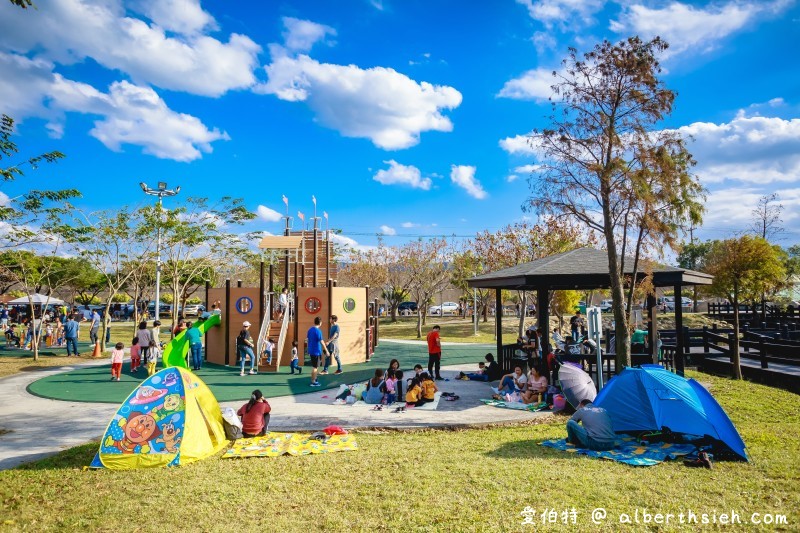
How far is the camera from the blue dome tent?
7.20 m

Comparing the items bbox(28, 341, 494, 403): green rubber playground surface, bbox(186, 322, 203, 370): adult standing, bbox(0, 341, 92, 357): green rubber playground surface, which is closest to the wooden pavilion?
bbox(28, 341, 494, 403): green rubber playground surface

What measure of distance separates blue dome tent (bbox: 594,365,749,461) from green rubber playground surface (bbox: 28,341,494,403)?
24.5ft

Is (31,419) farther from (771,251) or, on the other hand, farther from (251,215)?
(771,251)

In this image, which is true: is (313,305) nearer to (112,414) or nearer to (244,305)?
(244,305)

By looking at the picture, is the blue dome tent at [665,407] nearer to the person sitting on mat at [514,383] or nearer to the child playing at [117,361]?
the person sitting on mat at [514,383]

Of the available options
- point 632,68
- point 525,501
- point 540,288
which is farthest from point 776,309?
point 525,501

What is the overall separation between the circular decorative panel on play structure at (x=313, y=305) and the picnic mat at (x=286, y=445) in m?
9.87

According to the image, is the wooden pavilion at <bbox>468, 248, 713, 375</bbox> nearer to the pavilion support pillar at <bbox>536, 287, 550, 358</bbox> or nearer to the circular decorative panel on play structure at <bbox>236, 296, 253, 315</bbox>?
the pavilion support pillar at <bbox>536, 287, 550, 358</bbox>

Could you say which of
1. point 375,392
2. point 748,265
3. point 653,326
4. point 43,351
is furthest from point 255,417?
point 748,265

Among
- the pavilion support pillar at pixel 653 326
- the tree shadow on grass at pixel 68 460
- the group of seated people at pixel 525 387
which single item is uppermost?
the pavilion support pillar at pixel 653 326

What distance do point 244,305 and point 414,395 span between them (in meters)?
9.45

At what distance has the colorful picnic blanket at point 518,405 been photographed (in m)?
10.7

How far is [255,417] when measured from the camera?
8.55 m

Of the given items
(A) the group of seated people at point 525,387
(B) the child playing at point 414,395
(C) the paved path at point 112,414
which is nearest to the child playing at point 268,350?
(C) the paved path at point 112,414
